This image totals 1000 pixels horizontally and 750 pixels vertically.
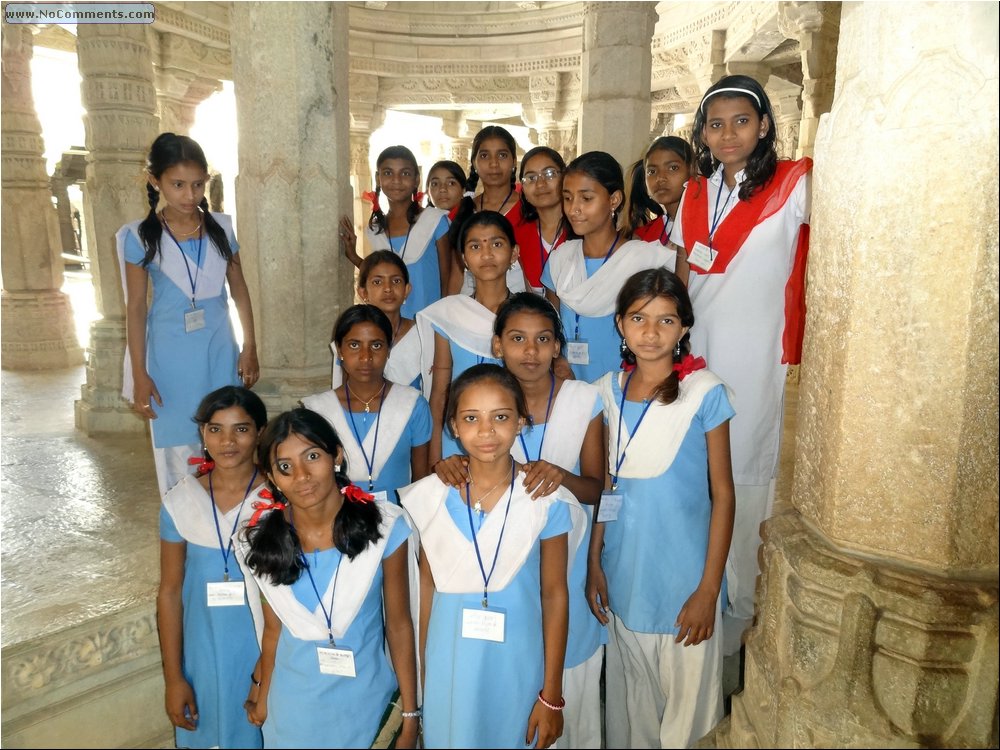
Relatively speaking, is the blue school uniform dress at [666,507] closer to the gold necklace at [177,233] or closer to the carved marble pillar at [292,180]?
the carved marble pillar at [292,180]

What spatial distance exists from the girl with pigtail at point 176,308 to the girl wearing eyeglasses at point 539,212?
1.28 metres

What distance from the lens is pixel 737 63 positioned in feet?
24.4

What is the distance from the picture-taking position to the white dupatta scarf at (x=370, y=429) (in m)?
2.41

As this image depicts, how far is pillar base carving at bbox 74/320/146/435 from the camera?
4578 millimetres

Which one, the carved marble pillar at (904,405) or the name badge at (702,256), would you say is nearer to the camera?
the carved marble pillar at (904,405)

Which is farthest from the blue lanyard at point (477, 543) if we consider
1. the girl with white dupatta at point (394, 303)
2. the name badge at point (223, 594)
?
the girl with white dupatta at point (394, 303)

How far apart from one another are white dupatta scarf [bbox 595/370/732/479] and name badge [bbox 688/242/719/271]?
0.54 metres

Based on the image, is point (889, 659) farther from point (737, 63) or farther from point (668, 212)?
point (737, 63)

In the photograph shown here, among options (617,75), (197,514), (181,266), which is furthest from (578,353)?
(617,75)

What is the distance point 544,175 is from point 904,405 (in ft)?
6.40

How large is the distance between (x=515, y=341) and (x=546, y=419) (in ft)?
0.85

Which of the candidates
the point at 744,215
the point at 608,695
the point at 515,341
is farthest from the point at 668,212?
the point at 608,695

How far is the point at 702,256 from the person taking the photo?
241 cm

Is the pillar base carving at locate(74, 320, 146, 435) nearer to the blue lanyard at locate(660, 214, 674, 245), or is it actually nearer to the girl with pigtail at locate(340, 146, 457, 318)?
the girl with pigtail at locate(340, 146, 457, 318)
